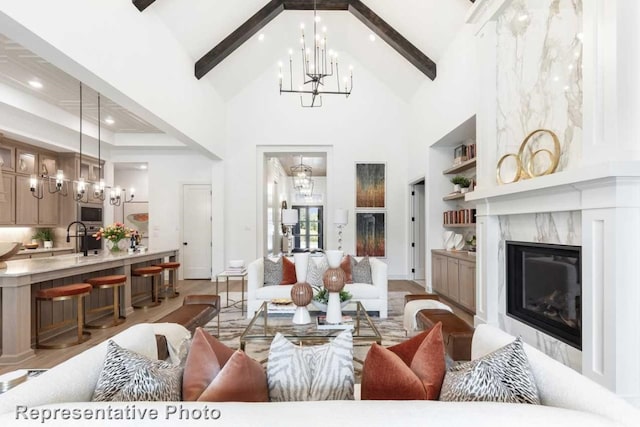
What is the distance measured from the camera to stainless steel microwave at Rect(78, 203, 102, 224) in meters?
6.88

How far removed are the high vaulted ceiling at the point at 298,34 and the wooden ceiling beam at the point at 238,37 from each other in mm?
65

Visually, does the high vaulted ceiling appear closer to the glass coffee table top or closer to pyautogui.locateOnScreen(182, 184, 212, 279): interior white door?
pyautogui.locateOnScreen(182, 184, 212, 279): interior white door

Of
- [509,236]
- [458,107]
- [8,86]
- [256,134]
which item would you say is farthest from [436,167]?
[8,86]

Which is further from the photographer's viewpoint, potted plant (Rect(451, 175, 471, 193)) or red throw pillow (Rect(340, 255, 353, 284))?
potted plant (Rect(451, 175, 471, 193))

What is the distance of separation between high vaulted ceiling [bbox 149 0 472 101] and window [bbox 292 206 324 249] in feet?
25.9

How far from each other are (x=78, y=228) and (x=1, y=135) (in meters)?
1.99

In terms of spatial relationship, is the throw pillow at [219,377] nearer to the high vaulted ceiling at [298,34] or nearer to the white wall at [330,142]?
the high vaulted ceiling at [298,34]

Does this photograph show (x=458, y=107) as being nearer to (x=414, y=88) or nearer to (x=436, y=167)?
(x=436, y=167)

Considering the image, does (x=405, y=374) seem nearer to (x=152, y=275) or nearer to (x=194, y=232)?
(x=152, y=275)

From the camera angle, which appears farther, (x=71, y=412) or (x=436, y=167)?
(x=436, y=167)

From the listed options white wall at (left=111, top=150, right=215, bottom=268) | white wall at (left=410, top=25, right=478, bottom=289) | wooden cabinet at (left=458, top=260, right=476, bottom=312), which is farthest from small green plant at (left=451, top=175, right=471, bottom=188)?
white wall at (left=111, top=150, right=215, bottom=268)

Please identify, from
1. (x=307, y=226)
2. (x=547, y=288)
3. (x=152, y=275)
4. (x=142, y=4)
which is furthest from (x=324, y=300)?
(x=307, y=226)

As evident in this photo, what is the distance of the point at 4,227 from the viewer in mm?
5848

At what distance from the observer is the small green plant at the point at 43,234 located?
663cm
